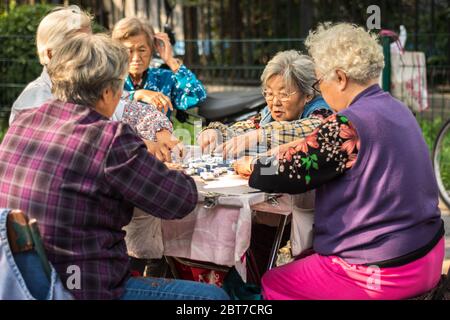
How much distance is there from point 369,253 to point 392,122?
0.47 meters

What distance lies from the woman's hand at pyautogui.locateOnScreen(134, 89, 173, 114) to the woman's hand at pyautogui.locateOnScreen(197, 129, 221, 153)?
64cm

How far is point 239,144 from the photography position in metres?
3.44

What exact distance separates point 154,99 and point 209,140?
2.44 feet

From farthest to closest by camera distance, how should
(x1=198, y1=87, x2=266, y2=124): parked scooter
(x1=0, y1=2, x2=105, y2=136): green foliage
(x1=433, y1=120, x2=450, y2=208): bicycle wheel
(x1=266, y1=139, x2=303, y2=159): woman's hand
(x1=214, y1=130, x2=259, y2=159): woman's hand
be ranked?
1. (x1=0, y1=2, x2=105, y2=136): green foliage
2. (x1=198, y1=87, x2=266, y2=124): parked scooter
3. (x1=433, y1=120, x2=450, y2=208): bicycle wheel
4. (x1=214, y1=130, x2=259, y2=159): woman's hand
5. (x1=266, y1=139, x2=303, y2=159): woman's hand

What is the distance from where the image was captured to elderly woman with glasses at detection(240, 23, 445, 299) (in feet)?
8.38

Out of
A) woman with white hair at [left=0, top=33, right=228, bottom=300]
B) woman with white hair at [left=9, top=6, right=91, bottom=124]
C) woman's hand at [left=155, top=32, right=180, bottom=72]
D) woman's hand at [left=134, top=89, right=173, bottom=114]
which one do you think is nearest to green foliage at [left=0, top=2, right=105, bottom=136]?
woman's hand at [left=155, top=32, right=180, bottom=72]

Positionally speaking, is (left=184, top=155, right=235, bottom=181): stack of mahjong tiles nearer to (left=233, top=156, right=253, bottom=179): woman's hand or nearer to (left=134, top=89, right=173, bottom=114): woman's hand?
(left=233, top=156, right=253, bottom=179): woman's hand

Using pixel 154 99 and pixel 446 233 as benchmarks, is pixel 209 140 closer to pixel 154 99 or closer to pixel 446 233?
pixel 154 99

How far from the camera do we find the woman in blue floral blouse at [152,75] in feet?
14.4

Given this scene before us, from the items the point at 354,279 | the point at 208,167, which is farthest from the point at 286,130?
the point at 354,279

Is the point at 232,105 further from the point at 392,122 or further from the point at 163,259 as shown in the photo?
the point at 392,122

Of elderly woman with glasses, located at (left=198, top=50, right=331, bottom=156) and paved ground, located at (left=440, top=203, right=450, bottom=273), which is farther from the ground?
elderly woman with glasses, located at (left=198, top=50, right=331, bottom=156)

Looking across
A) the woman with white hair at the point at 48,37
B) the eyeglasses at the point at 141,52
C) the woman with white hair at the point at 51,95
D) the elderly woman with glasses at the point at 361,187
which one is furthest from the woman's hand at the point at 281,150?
the eyeglasses at the point at 141,52
